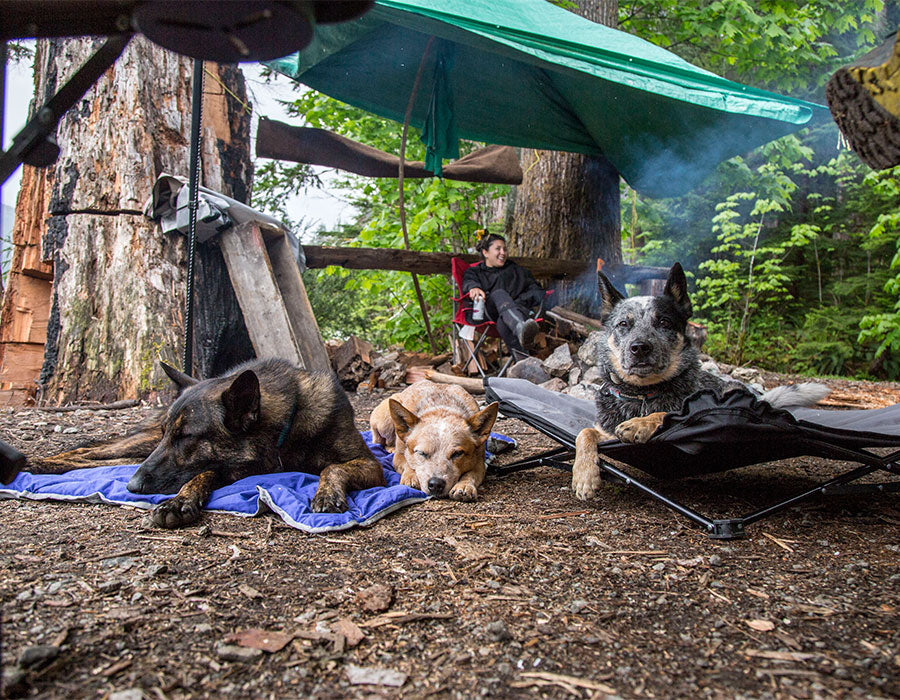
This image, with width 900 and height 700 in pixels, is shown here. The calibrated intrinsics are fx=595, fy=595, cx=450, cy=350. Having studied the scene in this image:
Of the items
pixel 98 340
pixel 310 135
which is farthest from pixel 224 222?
pixel 310 135

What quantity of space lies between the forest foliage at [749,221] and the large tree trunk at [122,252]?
3.74m

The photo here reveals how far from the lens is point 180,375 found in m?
3.46

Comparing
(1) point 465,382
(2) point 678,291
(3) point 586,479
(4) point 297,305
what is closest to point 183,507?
(3) point 586,479

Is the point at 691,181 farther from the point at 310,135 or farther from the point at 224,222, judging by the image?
the point at 224,222

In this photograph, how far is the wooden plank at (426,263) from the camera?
7.23 metres

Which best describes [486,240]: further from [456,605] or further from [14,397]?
[456,605]

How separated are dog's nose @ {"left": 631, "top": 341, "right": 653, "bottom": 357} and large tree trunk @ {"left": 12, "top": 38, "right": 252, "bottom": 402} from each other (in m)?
4.09

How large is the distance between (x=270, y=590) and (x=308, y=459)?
1.53 m

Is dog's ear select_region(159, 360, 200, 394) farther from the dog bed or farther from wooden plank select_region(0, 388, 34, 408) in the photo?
wooden plank select_region(0, 388, 34, 408)

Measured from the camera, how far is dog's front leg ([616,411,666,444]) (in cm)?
271

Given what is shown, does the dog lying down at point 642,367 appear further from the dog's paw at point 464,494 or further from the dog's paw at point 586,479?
the dog's paw at point 464,494

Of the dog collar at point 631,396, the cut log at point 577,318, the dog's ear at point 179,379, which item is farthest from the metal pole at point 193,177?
the cut log at point 577,318

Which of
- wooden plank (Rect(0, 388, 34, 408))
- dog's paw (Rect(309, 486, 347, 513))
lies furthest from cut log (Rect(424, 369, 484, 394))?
wooden plank (Rect(0, 388, 34, 408))

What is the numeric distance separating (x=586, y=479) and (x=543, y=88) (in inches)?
215
